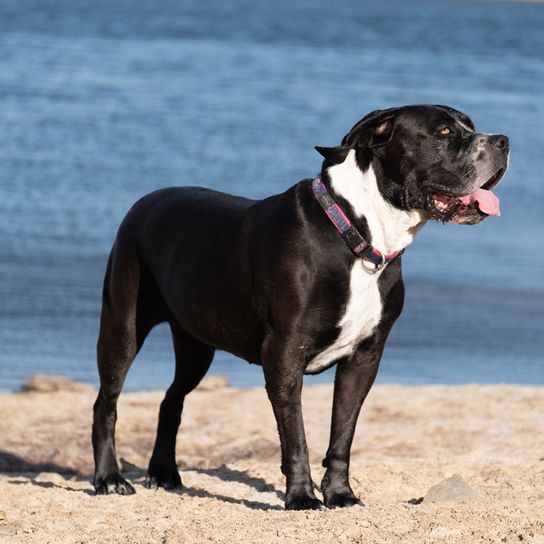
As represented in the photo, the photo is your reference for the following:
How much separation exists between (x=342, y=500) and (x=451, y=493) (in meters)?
0.49

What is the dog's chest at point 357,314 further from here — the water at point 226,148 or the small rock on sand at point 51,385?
the water at point 226,148

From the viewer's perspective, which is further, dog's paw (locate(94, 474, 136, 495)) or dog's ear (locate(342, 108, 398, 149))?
dog's paw (locate(94, 474, 136, 495))

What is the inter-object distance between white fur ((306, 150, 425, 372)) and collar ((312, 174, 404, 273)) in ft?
0.11

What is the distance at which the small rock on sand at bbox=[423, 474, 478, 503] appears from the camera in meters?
6.34

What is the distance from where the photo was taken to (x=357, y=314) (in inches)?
239

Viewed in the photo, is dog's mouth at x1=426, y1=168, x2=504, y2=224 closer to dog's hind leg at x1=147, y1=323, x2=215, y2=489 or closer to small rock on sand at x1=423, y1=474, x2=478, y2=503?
small rock on sand at x1=423, y1=474, x2=478, y2=503

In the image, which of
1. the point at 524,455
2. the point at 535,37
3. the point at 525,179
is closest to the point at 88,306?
the point at 524,455

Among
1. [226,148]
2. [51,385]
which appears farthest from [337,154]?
[226,148]

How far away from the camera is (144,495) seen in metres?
6.95

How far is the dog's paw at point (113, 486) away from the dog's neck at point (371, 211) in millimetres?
1941

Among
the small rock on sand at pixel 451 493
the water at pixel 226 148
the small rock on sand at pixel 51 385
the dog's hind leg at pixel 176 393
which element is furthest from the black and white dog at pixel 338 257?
the water at pixel 226 148

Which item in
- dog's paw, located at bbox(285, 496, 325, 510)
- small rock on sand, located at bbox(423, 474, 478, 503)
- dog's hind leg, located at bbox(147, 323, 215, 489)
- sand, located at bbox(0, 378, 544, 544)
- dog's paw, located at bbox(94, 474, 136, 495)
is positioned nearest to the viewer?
sand, located at bbox(0, 378, 544, 544)

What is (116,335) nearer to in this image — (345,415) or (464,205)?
(345,415)

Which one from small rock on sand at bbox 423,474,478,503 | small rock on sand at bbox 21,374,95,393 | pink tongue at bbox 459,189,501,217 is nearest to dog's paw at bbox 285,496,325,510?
small rock on sand at bbox 423,474,478,503
